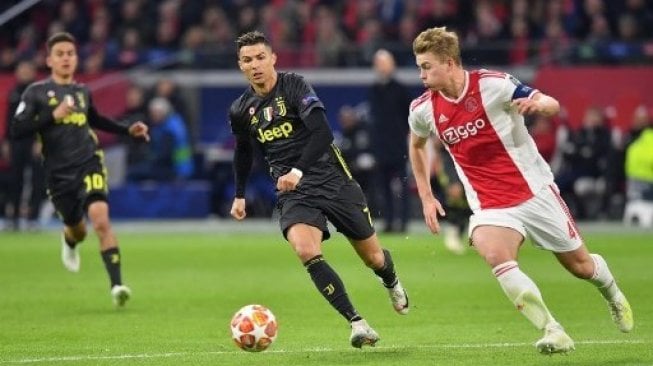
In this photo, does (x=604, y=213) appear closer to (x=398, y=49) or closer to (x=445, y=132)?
(x=398, y=49)

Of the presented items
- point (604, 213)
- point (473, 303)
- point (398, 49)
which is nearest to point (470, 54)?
point (398, 49)

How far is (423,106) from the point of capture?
10.4 metres

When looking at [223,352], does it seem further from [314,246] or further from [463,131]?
[463,131]

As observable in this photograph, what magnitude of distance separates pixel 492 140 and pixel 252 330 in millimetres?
2059

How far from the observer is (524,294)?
9.65 metres

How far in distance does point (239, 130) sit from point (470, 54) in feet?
52.4

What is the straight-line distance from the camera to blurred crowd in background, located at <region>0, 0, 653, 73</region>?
90.3ft

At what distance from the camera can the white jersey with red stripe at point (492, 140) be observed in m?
10.1

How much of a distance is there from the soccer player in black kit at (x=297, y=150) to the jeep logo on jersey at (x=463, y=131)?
1.10 meters

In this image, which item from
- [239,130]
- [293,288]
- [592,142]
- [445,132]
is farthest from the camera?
[592,142]

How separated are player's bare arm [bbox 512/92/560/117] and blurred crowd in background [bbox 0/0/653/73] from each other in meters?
17.3

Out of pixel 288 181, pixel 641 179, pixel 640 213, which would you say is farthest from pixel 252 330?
pixel 640 213

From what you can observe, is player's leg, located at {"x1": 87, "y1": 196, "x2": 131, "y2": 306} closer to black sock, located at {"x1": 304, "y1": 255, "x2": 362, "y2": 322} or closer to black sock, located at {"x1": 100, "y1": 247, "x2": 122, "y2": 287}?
black sock, located at {"x1": 100, "y1": 247, "x2": 122, "y2": 287}

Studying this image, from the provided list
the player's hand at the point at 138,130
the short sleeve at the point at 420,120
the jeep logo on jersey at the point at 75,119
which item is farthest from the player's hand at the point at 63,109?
the short sleeve at the point at 420,120
